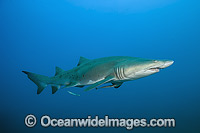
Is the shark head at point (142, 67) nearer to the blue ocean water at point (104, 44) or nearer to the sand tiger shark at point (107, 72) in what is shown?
the sand tiger shark at point (107, 72)

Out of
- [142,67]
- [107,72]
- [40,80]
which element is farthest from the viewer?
[40,80]

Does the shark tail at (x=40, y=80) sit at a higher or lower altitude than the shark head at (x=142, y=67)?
higher

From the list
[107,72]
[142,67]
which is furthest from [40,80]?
[142,67]

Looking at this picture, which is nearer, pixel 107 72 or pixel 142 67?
pixel 142 67

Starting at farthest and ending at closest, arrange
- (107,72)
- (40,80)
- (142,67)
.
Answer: (40,80) < (107,72) < (142,67)

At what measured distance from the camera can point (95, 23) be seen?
2045 inches

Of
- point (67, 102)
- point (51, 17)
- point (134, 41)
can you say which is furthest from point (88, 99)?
point (51, 17)

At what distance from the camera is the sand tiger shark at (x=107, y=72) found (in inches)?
141

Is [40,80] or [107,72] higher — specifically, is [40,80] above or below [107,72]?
above

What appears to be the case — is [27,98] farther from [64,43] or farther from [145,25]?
[145,25]

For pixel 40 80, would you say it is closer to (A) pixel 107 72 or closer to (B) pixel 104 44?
(A) pixel 107 72

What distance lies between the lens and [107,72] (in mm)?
4078

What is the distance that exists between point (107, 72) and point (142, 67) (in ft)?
2.98

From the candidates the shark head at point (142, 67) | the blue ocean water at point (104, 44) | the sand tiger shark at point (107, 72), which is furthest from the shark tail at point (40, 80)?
the blue ocean water at point (104, 44)
